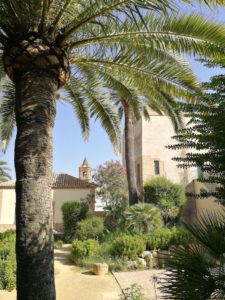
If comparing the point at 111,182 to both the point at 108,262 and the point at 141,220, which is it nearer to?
the point at 141,220

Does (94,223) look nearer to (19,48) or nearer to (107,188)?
(107,188)

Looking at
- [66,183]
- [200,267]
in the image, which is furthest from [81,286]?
[66,183]

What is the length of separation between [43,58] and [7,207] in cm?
2591

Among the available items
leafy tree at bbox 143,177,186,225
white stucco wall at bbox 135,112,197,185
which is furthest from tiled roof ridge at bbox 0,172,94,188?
leafy tree at bbox 143,177,186,225

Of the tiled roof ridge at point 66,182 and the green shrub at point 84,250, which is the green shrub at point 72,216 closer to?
the green shrub at point 84,250

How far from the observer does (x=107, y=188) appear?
2302 centimetres

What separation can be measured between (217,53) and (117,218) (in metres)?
14.7

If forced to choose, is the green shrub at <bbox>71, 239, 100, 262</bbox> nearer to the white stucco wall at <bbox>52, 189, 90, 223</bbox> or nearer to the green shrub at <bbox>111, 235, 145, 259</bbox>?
the green shrub at <bbox>111, 235, 145, 259</bbox>

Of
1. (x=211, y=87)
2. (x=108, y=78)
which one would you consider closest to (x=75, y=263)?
(x=108, y=78)

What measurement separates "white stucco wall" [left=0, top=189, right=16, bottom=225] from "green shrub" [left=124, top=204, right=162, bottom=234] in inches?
624

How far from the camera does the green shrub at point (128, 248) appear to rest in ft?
40.7

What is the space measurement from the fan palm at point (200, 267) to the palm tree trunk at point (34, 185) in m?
1.89

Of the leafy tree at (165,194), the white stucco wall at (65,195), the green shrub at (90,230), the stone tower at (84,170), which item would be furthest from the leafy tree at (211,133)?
the stone tower at (84,170)

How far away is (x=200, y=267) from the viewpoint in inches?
118
